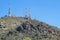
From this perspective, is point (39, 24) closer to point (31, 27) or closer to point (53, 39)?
point (31, 27)

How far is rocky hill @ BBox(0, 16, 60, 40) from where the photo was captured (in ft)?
333

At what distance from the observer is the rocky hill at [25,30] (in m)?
102

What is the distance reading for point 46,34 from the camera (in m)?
107

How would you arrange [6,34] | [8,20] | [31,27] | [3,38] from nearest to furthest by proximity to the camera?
[3,38] < [6,34] < [31,27] < [8,20]

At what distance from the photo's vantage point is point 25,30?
108m

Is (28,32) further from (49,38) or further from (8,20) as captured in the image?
(8,20)

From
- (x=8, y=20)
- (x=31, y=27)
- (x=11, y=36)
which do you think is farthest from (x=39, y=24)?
(x=11, y=36)

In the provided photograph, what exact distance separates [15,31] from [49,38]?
13.6m

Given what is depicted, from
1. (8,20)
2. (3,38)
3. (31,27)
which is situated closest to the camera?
(3,38)

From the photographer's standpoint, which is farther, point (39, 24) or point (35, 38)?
point (39, 24)

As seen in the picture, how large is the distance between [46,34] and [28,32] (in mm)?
7077

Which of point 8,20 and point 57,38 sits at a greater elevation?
point 8,20

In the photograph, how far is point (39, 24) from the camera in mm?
118438

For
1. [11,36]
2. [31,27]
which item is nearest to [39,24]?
[31,27]
